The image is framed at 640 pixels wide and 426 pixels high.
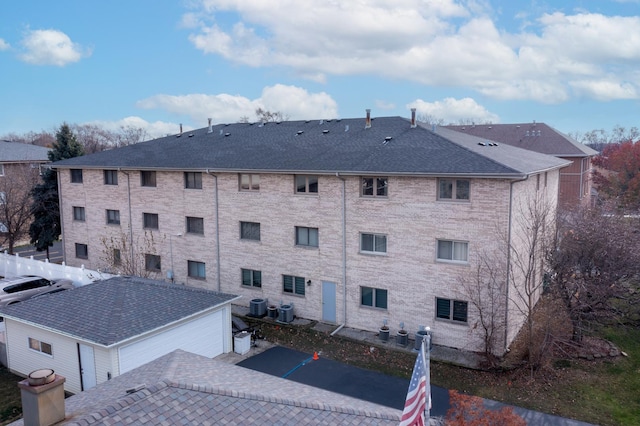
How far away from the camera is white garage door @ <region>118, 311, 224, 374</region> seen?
16594mm

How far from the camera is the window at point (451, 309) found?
20.4 m

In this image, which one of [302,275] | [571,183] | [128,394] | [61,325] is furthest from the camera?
[571,183]

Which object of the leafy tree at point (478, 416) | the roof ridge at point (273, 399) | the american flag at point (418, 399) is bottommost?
the leafy tree at point (478, 416)

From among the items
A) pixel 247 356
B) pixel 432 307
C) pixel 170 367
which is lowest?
pixel 247 356

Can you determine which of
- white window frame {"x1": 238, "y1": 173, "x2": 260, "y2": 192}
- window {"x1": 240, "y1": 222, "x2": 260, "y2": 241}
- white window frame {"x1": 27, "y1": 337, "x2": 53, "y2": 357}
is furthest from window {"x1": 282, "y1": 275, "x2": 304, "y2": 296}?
white window frame {"x1": 27, "y1": 337, "x2": 53, "y2": 357}

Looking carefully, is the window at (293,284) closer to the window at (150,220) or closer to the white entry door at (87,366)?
the window at (150,220)

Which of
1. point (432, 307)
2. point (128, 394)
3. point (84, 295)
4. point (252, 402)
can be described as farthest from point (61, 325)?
point (432, 307)

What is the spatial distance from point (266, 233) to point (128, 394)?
16.2 meters

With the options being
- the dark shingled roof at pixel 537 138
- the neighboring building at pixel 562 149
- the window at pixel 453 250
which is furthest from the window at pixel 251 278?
the neighboring building at pixel 562 149

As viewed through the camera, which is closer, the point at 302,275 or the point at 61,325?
the point at 61,325

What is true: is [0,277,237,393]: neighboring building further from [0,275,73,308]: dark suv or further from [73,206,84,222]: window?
[73,206,84,222]: window

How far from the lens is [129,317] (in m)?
17.3

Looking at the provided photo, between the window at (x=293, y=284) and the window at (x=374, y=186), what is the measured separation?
5621mm

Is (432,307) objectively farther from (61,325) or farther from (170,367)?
(61,325)
